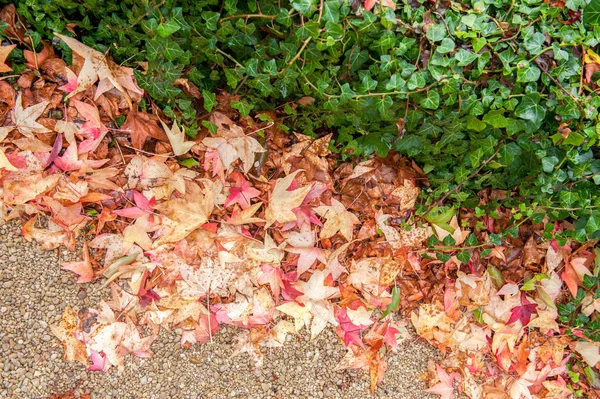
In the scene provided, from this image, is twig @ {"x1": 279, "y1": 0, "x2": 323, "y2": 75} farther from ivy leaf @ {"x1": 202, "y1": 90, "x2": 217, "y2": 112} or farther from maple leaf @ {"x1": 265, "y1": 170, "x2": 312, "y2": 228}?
maple leaf @ {"x1": 265, "y1": 170, "x2": 312, "y2": 228}

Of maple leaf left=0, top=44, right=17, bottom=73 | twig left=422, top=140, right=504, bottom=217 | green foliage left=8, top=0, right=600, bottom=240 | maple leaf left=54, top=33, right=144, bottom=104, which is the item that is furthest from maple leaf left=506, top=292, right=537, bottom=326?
maple leaf left=0, top=44, right=17, bottom=73

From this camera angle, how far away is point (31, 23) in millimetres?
1600

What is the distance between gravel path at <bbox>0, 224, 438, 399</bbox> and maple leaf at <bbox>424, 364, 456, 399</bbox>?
0.17 metres

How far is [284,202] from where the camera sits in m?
Answer: 1.75

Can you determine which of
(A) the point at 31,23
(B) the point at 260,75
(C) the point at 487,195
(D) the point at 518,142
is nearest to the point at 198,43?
(B) the point at 260,75

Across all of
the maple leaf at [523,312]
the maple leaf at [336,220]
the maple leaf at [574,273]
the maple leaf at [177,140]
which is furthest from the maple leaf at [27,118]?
the maple leaf at [574,273]

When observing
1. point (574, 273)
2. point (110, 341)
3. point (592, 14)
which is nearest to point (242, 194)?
point (110, 341)

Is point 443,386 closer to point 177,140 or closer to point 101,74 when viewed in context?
point 177,140

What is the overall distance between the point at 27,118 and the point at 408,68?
4.17 ft

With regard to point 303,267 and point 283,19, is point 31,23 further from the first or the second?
point 303,267

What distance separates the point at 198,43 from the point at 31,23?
0.59 m

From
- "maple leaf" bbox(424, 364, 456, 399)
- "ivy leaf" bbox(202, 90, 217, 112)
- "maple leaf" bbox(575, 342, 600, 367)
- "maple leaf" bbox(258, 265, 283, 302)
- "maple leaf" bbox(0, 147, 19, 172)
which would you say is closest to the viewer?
"maple leaf" bbox(0, 147, 19, 172)

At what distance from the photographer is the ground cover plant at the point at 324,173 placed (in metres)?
1.42

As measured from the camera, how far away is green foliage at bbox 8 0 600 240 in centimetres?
139
